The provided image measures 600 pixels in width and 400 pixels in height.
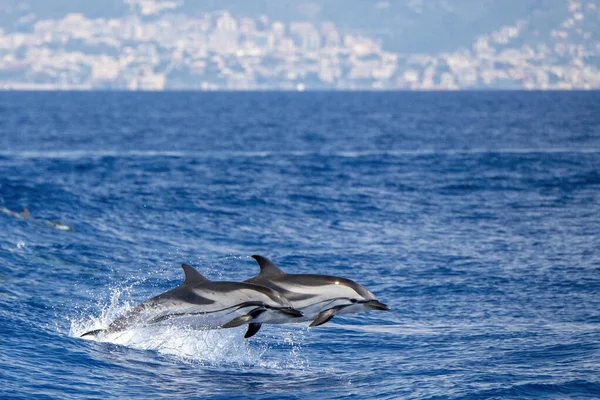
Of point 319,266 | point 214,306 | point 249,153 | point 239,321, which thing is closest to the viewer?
point 239,321

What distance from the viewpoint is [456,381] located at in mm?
16484

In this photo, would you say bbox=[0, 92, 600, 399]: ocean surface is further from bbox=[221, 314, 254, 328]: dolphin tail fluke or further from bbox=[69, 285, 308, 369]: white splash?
bbox=[221, 314, 254, 328]: dolphin tail fluke

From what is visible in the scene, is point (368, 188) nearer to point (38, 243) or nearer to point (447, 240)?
point (447, 240)

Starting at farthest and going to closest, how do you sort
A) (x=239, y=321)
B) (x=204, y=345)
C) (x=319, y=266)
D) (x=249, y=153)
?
(x=249, y=153)
(x=319, y=266)
(x=204, y=345)
(x=239, y=321)

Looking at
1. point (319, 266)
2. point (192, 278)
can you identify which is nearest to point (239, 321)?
point (192, 278)

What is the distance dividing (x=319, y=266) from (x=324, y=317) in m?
11.7

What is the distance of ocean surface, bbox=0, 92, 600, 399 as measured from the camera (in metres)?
16.9

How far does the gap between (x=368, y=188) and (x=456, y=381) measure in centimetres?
2960

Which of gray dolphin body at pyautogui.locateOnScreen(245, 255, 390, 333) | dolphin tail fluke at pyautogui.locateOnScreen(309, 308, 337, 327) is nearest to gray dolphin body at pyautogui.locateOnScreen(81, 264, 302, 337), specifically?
dolphin tail fluke at pyautogui.locateOnScreen(309, 308, 337, 327)

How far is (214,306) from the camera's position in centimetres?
1614

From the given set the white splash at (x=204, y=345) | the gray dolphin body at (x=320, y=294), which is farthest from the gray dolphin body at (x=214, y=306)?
the white splash at (x=204, y=345)

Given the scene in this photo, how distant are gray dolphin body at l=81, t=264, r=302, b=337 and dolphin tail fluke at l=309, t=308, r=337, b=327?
0.31 m

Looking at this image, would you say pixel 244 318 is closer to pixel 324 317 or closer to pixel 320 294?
pixel 324 317

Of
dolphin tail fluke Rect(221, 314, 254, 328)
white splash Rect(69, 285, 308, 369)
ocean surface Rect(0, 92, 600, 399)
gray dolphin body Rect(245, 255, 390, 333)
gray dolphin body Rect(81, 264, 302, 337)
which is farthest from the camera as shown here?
white splash Rect(69, 285, 308, 369)
